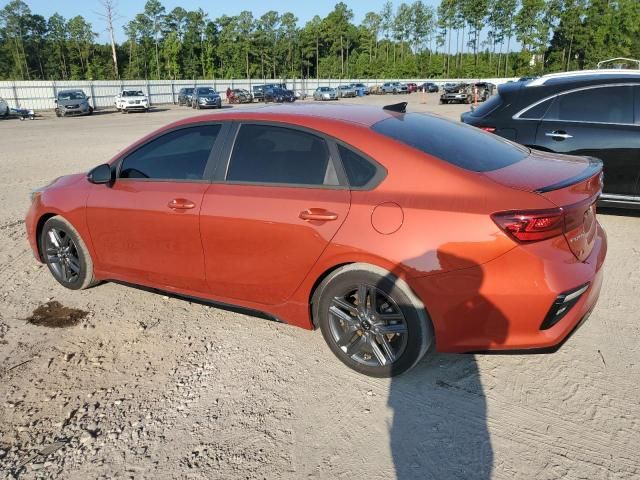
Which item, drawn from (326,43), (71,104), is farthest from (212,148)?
(326,43)

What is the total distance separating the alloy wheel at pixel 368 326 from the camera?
307 centimetres

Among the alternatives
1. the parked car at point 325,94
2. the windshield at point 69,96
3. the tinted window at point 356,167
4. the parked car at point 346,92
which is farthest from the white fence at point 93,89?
the tinted window at point 356,167

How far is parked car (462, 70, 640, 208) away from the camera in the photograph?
19.1 ft

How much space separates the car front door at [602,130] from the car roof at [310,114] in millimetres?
3223

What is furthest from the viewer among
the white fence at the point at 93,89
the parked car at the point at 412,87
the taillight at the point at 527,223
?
the parked car at the point at 412,87

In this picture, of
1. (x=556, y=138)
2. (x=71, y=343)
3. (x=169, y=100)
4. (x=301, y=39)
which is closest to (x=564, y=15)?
(x=301, y=39)

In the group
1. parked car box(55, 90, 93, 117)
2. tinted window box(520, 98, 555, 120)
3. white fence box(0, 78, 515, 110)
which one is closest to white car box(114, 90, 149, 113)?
parked car box(55, 90, 93, 117)

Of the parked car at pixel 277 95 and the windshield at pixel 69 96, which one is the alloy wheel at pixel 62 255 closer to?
the windshield at pixel 69 96

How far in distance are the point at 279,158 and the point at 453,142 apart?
3.74 ft

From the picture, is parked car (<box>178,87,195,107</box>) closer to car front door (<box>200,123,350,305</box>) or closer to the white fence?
the white fence

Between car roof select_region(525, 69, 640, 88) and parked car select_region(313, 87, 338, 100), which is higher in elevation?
car roof select_region(525, 69, 640, 88)

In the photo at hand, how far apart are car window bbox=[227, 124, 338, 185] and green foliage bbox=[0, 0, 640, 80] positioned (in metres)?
76.4

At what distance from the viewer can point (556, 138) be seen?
6.11 metres

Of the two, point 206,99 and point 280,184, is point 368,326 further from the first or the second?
point 206,99
